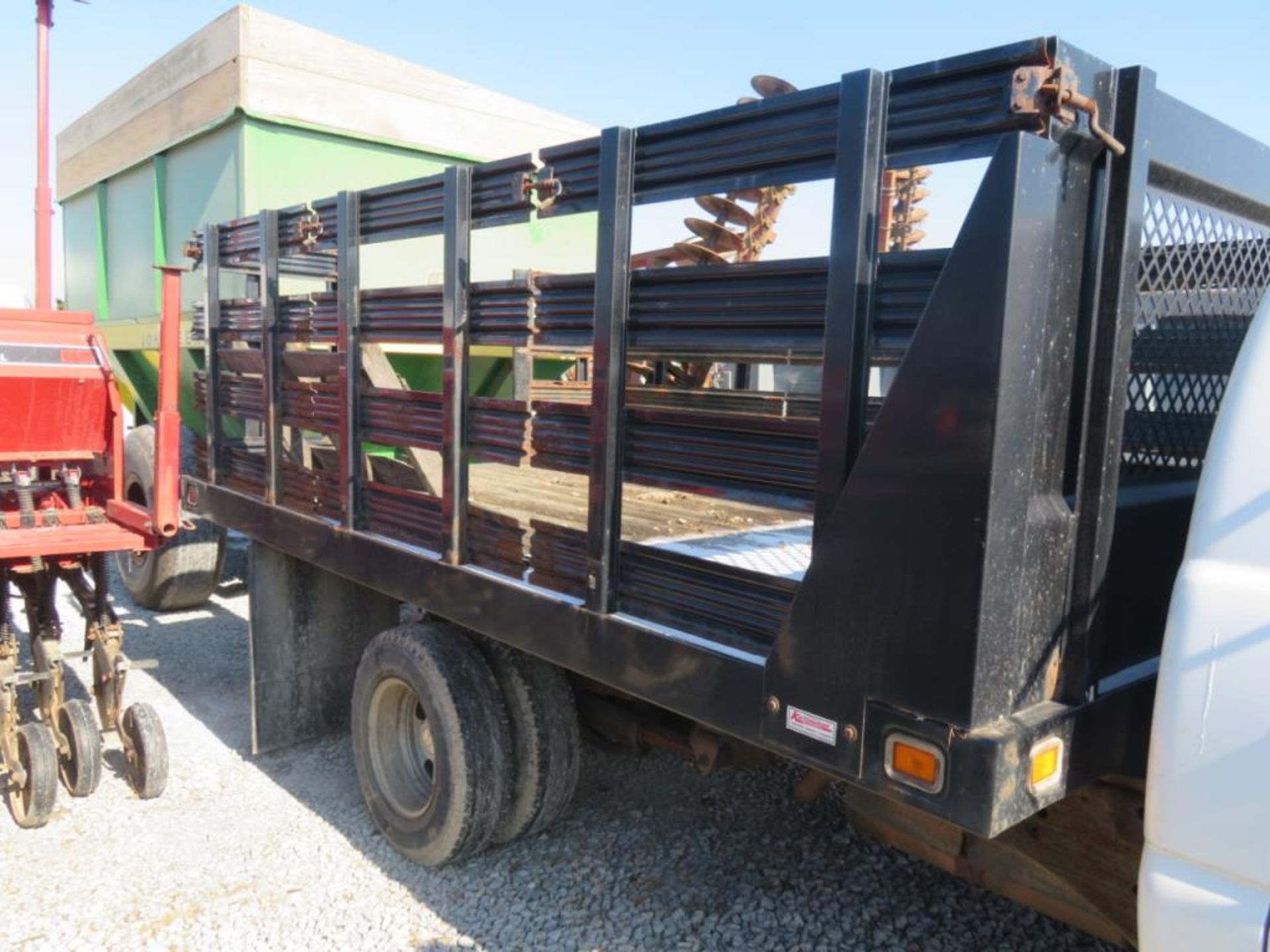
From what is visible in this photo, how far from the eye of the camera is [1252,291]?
94.0 inches

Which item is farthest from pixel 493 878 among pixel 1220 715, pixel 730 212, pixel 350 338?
pixel 730 212

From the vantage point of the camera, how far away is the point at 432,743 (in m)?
3.43

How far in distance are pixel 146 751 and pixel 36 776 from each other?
40 cm

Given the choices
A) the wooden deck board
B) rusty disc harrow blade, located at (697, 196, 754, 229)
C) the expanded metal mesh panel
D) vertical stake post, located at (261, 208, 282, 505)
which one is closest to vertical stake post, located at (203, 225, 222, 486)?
vertical stake post, located at (261, 208, 282, 505)

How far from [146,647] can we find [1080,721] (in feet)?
18.9

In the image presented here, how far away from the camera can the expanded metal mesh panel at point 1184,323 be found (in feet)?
6.34

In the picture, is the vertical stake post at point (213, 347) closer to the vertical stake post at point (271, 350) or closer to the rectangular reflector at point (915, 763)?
the vertical stake post at point (271, 350)

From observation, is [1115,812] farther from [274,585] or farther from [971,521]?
[274,585]

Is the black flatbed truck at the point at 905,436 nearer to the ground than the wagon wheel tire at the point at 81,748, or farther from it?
farther from it

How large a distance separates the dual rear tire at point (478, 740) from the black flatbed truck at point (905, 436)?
0.19 ft

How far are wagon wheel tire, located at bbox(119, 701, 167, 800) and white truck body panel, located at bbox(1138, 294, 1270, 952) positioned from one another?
365cm

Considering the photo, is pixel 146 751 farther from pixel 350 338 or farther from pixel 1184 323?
pixel 1184 323

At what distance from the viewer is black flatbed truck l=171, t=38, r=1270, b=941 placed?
1627mm

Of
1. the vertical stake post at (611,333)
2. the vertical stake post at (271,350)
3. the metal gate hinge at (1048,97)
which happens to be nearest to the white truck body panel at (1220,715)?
the metal gate hinge at (1048,97)
